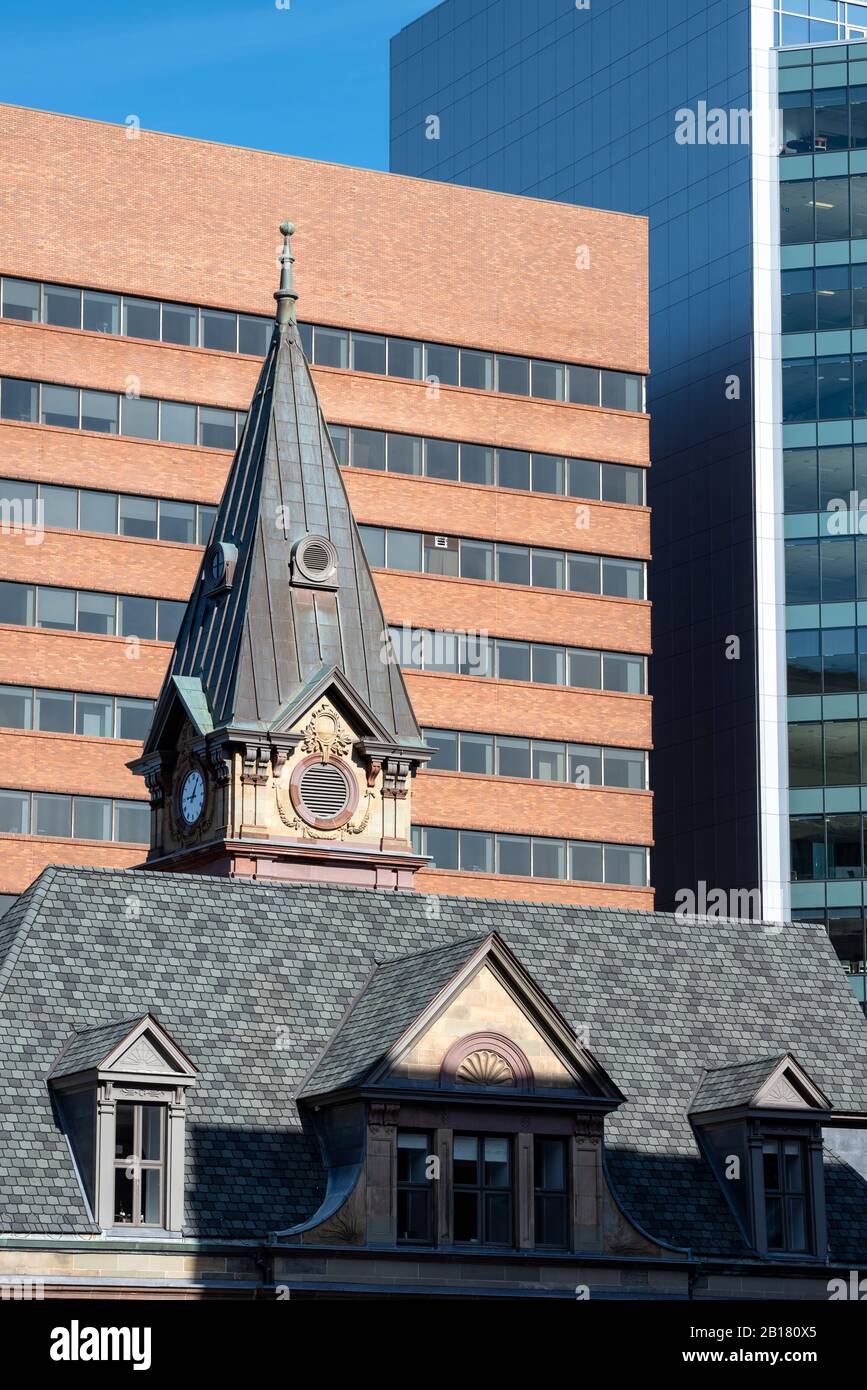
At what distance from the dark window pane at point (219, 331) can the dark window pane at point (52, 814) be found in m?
16.2

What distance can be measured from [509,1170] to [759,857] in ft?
199

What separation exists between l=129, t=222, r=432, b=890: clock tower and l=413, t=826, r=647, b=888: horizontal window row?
31.0m

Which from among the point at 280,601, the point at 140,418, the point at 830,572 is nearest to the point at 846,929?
the point at 830,572

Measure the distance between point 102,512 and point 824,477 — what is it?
108ft

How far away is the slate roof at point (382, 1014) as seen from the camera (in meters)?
34.7

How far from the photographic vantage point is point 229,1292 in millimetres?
32688

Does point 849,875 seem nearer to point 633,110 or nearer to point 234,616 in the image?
point 633,110

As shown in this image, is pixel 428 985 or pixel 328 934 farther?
pixel 328 934

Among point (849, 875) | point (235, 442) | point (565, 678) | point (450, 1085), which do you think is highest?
point (235, 442)

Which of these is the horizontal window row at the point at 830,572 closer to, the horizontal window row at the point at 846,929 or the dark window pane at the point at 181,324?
the horizontal window row at the point at 846,929

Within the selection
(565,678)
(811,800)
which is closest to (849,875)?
(811,800)

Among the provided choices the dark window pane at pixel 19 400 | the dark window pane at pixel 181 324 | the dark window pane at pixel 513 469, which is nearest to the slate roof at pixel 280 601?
the dark window pane at pixel 19 400

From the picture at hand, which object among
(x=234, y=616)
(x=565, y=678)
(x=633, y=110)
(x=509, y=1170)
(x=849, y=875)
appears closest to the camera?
(x=509, y=1170)

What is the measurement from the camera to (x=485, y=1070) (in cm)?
3481
